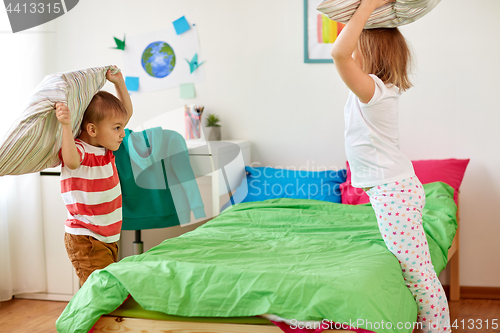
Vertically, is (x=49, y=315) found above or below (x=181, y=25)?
below

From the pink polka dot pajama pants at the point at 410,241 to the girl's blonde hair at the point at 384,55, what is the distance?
0.32 meters

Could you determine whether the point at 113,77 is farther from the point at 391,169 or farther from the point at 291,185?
the point at 291,185

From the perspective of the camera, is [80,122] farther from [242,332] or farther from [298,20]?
[298,20]

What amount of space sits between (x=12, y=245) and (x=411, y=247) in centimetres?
204

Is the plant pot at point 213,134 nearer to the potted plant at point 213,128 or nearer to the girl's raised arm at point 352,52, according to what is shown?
the potted plant at point 213,128

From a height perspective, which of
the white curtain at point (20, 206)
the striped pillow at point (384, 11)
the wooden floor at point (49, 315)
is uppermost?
the striped pillow at point (384, 11)

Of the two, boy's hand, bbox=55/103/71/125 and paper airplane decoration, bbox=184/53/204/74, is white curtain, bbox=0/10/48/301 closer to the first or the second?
paper airplane decoration, bbox=184/53/204/74

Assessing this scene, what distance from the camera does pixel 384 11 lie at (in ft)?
4.42

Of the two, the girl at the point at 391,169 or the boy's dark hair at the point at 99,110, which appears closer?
the girl at the point at 391,169

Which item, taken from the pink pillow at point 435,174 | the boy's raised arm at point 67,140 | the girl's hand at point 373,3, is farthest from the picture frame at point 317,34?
the boy's raised arm at point 67,140

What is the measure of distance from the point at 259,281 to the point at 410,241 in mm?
548

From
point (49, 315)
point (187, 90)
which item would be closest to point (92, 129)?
point (49, 315)

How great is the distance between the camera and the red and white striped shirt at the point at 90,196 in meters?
1.46

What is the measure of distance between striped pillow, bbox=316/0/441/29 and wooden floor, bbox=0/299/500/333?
1.38 metres
